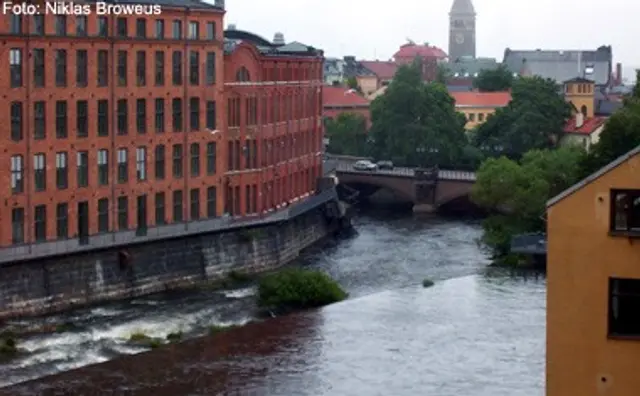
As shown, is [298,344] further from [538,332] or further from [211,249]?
[211,249]

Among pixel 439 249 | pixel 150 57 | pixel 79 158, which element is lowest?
pixel 439 249

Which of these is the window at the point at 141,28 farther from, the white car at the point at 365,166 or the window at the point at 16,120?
the white car at the point at 365,166

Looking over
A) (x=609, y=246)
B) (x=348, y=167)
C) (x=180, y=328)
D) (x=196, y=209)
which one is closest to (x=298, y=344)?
(x=180, y=328)

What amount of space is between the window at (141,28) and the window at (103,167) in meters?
6.07

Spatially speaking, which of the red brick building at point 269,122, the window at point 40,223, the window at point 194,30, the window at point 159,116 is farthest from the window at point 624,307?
the red brick building at point 269,122

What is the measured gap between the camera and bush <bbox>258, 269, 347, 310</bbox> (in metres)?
65.1

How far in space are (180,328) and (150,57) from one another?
57.0 feet

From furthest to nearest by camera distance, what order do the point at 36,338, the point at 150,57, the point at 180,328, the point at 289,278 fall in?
the point at 150,57, the point at 289,278, the point at 180,328, the point at 36,338

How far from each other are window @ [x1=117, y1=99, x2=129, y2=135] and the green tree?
69.9 metres

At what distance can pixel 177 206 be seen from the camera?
244 ft

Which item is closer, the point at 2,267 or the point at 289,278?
the point at 2,267

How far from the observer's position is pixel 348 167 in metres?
124

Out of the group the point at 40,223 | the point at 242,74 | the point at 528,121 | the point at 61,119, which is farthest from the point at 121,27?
the point at 528,121

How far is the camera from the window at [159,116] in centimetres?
7269
